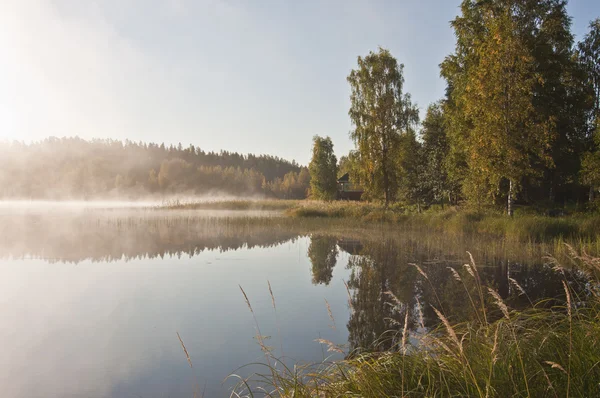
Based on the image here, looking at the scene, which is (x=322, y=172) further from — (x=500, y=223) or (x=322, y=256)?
(x=322, y=256)

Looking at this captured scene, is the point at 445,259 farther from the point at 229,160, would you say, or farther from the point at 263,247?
the point at 229,160

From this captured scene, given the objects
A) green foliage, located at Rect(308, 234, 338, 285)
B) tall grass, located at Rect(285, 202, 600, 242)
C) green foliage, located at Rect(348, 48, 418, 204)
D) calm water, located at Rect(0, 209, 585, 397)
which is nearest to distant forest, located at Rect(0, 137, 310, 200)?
green foliage, located at Rect(348, 48, 418, 204)

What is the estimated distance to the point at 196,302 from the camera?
310 inches

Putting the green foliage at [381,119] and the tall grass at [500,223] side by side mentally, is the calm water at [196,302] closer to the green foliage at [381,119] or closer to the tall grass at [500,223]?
→ the tall grass at [500,223]

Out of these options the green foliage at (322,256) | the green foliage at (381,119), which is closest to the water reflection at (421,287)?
the green foliage at (322,256)

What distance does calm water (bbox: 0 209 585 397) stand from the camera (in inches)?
190

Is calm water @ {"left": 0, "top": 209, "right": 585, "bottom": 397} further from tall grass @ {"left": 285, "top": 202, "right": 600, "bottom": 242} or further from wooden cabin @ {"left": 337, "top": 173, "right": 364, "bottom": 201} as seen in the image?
wooden cabin @ {"left": 337, "top": 173, "right": 364, "bottom": 201}

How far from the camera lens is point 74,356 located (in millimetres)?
5266

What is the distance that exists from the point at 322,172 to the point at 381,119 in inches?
1011

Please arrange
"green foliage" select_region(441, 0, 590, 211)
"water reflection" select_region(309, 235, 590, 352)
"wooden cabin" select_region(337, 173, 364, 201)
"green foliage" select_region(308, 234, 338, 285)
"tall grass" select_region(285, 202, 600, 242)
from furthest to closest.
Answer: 1. "wooden cabin" select_region(337, 173, 364, 201)
2. "green foliage" select_region(441, 0, 590, 211)
3. "tall grass" select_region(285, 202, 600, 242)
4. "green foliage" select_region(308, 234, 338, 285)
5. "water reflection" select_region(309, 235, 590, 352)

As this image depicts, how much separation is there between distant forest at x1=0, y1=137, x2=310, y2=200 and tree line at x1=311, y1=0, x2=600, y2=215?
7441cm

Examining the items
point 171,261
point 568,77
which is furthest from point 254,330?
point 568,77

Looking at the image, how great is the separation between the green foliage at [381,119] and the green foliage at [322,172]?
2428 cm

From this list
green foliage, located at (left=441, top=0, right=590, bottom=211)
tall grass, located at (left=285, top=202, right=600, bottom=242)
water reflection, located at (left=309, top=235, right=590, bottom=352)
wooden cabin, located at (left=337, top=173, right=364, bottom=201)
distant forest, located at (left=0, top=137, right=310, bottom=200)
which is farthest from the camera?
distant forest, located at (left=0, top=137, right=310, bottom=200)
